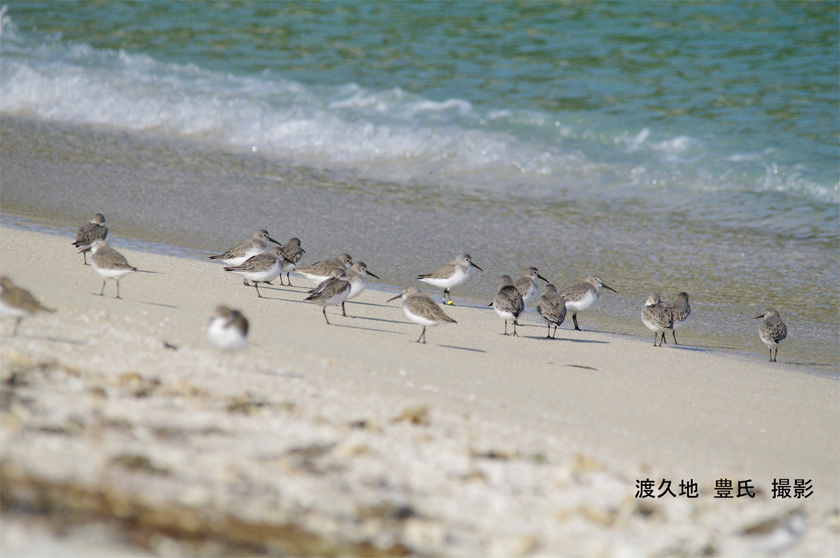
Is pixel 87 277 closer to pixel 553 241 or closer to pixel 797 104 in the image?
pixel 553 241

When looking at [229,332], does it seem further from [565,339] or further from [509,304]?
[565,339]

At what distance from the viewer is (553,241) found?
33.9 ft

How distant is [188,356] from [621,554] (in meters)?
2.99

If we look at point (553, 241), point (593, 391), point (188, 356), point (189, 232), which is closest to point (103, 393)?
point (188, 356)

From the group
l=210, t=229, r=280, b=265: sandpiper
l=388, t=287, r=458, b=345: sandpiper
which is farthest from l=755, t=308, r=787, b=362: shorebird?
l=210, t=229, r=280, b=265: sandpiper

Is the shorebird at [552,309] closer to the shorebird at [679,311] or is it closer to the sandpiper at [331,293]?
the shorebird at [679,311]

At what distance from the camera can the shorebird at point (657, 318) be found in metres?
7.45

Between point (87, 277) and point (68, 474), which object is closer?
point (68, 474)

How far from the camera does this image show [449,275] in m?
8.48

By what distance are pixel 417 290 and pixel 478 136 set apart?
675 cm

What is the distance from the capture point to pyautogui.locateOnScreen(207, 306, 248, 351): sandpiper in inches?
208

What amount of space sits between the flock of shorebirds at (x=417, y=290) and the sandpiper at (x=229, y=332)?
Answer: 1.81 meters

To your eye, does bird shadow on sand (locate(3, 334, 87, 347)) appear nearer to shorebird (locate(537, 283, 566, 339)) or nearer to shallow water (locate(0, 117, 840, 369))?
shallow water (locate(0, 117, 840, 369))

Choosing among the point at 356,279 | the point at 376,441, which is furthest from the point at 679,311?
the point at 376,441
